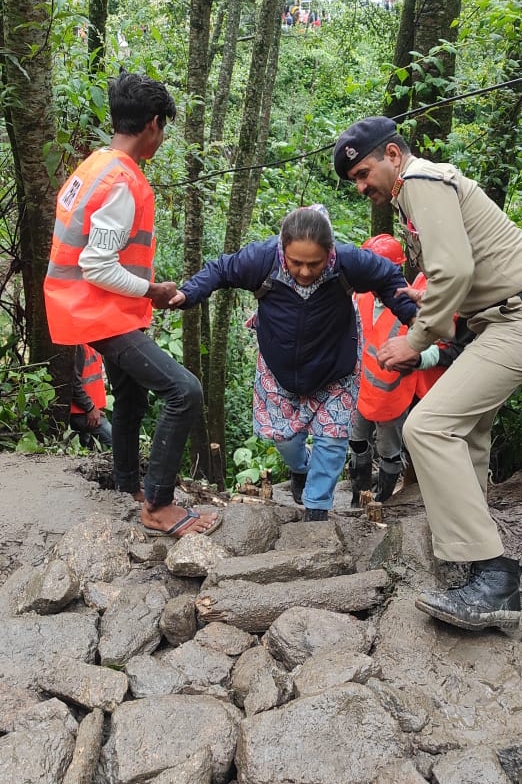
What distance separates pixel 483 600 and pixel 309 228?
1.86 metres

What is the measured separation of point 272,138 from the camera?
61.3 ft

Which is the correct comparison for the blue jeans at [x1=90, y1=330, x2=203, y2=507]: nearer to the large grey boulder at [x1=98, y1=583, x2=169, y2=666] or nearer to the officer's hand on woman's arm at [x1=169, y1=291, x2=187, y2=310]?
the officer's hand on woman's arm at [x1=169, y1=291, x2=187, y2=310]

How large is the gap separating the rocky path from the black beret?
1.86 m

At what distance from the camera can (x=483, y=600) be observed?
2.84m

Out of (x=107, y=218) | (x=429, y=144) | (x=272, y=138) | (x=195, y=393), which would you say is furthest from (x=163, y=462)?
(x=272, y=138)

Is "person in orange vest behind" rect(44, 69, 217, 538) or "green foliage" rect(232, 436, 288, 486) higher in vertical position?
"person in orange vest behind" rect(44, 69, 217, 538)

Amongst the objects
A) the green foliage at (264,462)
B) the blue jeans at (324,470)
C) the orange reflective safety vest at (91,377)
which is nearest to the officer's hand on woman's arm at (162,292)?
the blue jeans at (324,470)

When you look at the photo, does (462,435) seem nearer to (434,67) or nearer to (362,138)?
(362,138)

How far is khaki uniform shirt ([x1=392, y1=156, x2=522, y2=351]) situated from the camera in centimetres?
274

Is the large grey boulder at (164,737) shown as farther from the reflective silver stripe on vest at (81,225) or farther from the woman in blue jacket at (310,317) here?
the reflective silver stripe on vest at (81,225)

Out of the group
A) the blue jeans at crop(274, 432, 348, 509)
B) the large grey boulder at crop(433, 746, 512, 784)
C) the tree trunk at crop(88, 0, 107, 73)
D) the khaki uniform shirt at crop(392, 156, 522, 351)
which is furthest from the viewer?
the tree trunk at crop(88, 0, 107, 73)

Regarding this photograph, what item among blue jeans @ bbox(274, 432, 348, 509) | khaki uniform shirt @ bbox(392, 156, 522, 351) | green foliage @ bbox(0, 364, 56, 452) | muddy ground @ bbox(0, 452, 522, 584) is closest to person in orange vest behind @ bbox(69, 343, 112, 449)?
green foliage @ bbox(0, 364, 56, 452)

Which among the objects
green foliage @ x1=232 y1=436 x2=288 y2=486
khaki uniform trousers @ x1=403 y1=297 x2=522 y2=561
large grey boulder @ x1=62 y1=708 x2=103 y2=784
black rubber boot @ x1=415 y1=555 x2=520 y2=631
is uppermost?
khaki uniform trousers @ x1=403 y1=297 x2=522 y2=561

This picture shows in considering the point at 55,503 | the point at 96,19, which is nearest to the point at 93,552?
the point at 55,503
